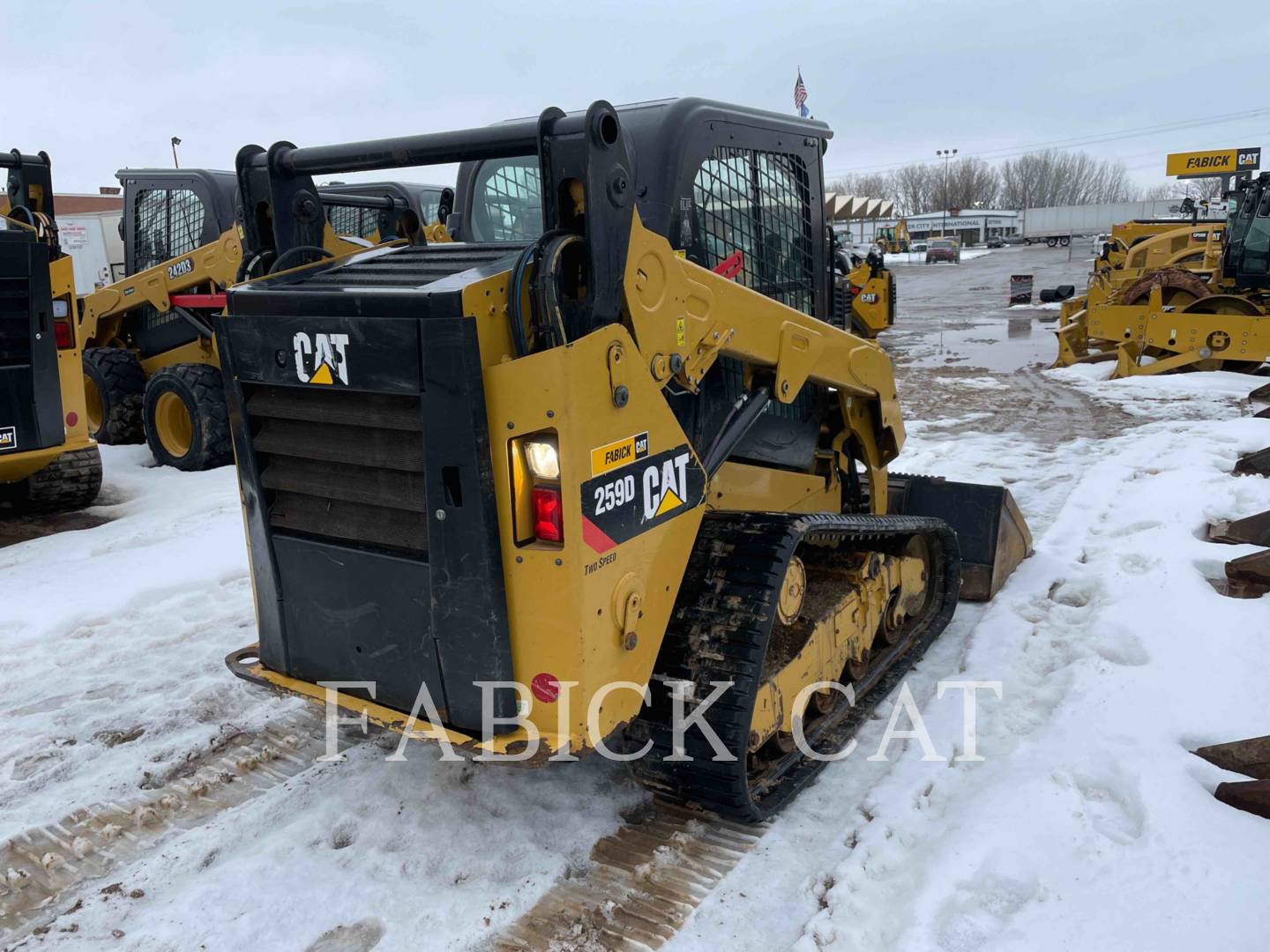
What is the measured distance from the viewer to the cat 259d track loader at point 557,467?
8.28ft

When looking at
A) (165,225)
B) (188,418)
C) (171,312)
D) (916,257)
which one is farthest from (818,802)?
(916,257)

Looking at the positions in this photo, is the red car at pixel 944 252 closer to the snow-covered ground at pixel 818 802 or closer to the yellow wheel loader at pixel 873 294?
the yellow wheel loader at pixel 873 294

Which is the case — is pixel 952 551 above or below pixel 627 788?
above

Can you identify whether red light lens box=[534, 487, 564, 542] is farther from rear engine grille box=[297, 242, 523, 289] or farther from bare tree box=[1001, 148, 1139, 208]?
bare tree box=[1001, 148, 1139, 208]

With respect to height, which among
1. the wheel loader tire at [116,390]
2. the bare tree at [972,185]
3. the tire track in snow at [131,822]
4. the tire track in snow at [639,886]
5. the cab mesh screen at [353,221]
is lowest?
the tire track in snow at [639,886]

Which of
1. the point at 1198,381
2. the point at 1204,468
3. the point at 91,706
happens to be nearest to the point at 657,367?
the point at 91,706

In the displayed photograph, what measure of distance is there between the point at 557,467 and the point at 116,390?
839 cm

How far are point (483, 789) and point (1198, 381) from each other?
1182 centimetres

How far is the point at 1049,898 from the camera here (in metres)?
2.72

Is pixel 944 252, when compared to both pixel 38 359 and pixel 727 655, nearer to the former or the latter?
pixel 38 359

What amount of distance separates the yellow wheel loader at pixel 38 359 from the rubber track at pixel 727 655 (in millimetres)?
5365

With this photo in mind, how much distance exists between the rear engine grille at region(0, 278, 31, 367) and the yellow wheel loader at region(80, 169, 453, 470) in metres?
1.69

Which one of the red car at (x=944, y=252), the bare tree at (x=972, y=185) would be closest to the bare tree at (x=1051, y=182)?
the bare tree at (x=972, y=185)

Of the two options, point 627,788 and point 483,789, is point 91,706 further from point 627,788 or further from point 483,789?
point 627,788
